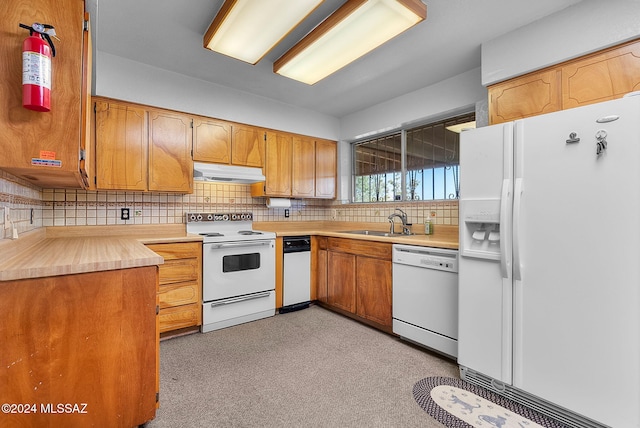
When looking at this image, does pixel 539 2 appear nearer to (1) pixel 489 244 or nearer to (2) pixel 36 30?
(1) pixel 489 244

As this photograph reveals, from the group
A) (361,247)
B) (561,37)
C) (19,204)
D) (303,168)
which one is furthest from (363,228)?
(19,204)

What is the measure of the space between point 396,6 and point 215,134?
7.25 feet

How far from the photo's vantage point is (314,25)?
7.25ft

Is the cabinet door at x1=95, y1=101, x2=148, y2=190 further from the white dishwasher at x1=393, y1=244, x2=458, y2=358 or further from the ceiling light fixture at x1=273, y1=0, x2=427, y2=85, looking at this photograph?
the white dishwasher at x1=393, y1=244, x2=458, y2=358

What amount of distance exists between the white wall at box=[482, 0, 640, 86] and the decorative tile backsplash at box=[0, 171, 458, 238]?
4.19 ft

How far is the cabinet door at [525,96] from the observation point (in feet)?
6.72

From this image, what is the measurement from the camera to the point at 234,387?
193 centimetres

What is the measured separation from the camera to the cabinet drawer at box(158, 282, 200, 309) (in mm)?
2648

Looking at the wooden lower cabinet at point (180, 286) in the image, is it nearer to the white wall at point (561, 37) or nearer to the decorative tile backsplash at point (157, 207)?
the decorative tile backsplash at point (157, 207)

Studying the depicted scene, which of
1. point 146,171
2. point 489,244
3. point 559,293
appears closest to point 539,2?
point 489,244

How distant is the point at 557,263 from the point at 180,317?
114 inches

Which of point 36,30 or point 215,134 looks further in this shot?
point 215,134

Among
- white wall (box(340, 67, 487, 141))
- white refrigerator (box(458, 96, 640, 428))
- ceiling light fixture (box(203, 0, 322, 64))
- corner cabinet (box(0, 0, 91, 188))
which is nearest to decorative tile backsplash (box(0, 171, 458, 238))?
corner cabinet (box(0, 0, 91, 188))

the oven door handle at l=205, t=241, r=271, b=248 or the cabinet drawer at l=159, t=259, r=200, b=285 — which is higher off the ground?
the oven door handle at l=205, t=241, r=271, b=248
